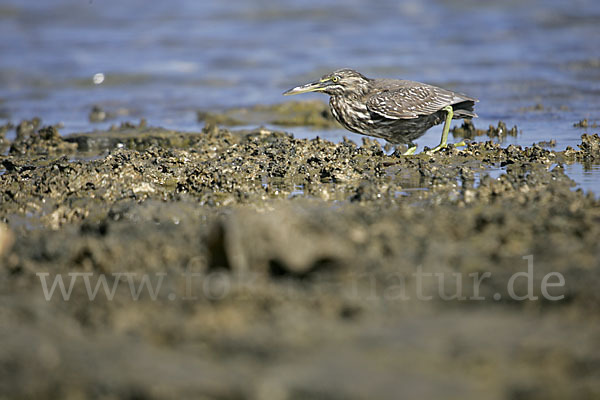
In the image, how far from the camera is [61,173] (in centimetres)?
622

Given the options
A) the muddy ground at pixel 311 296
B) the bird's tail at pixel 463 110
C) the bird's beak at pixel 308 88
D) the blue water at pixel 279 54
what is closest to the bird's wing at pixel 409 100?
the bird's tail at pixel 463 110

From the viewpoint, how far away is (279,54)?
16688 mm

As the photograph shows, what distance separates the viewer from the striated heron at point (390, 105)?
7402 millimetres

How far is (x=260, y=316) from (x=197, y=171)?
308cm

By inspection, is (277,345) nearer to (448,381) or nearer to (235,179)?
(448,381)

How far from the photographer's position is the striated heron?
7402 mm

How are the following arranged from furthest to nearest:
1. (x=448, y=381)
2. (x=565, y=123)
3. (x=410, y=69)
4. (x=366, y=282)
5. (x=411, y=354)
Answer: (x=410, y=69) < (x=565, y=123) < (x=366, y=282) < (x=411, y=354) < (x=448, y=381)

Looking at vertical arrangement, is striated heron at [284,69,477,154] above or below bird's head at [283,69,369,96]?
below

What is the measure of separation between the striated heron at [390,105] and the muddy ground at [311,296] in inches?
73.4

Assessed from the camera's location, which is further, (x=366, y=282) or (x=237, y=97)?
(x=237, y=97)

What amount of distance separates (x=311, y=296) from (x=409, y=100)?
4.42 meters

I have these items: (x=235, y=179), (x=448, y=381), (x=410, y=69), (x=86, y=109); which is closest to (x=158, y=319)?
(x=448, y=381)

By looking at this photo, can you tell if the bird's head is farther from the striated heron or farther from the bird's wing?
the bird's wing

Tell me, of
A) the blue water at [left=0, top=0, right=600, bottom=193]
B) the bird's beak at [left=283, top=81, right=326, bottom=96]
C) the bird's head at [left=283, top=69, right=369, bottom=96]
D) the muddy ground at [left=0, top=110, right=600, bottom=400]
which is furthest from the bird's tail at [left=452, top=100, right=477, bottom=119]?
the muddy ground at [left=0, top=110, right=600, bottom=400]
